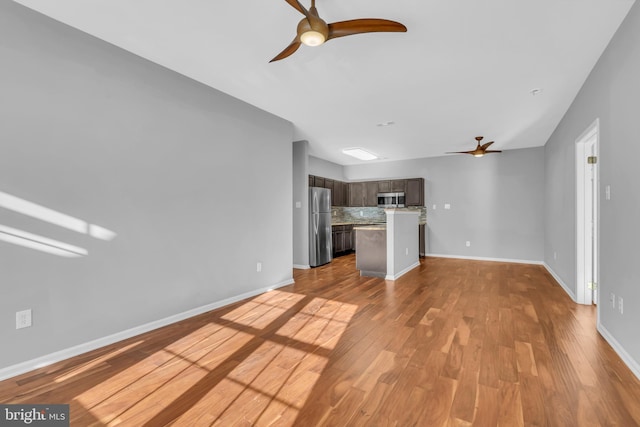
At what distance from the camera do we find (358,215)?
8953 mm

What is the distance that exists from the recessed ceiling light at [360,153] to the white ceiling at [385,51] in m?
2.22

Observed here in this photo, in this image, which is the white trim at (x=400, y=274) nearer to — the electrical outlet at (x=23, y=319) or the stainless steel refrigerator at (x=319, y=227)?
the stainless steel refrigerator at (x=319, y=227)

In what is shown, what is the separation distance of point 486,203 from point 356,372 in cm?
644

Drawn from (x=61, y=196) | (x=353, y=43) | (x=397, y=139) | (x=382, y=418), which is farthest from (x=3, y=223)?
(x=397, y=139)

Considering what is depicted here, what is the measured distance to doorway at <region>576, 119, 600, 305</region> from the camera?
3703 mm

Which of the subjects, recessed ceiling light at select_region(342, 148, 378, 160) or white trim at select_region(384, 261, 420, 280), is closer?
white trim at select_region(384, 261, 420, 280)

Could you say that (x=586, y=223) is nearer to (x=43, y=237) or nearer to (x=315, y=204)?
(x=315, y=204)

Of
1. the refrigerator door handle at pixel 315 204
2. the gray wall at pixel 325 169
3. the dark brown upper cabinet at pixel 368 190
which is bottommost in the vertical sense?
the refrigerator door handle at pixel 315 204

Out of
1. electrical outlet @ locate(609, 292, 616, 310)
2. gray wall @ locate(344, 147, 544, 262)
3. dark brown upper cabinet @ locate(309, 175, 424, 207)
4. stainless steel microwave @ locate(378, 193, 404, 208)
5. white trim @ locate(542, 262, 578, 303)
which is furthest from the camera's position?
stainless steel microwave @ locate(378, 193, 404, 208)

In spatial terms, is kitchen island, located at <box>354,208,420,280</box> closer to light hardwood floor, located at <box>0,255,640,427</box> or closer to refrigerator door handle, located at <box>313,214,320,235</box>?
refrigerator door handle, located at <box>313,214,320,235</box>

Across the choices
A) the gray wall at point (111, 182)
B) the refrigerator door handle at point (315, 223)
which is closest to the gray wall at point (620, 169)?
the gray wall at point (111, 182)

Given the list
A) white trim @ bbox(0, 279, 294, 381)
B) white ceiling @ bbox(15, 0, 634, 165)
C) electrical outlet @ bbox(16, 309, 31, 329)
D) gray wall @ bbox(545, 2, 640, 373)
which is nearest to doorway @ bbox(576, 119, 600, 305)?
gray wall @ bbox(545, 2, 640, 373)

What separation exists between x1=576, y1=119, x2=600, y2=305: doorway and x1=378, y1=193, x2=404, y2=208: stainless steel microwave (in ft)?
13.9

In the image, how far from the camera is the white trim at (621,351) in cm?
210
